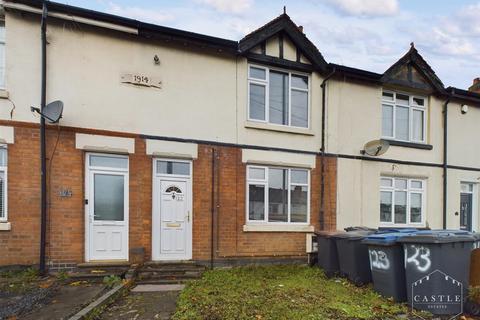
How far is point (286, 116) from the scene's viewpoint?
8.97 m

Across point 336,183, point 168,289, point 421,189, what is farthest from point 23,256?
point 421,189

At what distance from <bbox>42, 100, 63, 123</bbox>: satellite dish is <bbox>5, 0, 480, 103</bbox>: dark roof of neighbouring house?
→ 2.03m

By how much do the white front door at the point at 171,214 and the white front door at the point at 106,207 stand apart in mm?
684

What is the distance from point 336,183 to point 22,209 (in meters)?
7.58

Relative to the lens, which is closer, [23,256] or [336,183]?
[23,256]

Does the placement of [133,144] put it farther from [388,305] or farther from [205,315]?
[388,305]

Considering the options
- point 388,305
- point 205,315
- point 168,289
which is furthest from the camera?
point 168,289

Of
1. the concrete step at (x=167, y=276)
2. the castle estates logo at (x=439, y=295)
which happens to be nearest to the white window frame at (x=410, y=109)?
the castle estates logo at (x=439, y=295)

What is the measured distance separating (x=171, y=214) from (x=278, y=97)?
4.15m

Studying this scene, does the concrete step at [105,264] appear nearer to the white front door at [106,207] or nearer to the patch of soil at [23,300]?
the white front door at [106,207]

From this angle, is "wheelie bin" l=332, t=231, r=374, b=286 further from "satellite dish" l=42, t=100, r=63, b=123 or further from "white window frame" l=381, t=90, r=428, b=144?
"satellite dish" l=42, t=100, r=63, b=123

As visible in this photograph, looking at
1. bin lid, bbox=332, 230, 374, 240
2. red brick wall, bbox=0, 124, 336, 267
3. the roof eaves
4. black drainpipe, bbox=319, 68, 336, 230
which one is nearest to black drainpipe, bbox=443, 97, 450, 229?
red brick wall, bbox=0, 124, 336, 267

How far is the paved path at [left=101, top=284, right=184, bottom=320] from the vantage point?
4.96 metres

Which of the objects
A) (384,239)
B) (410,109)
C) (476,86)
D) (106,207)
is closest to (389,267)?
(384,239)
